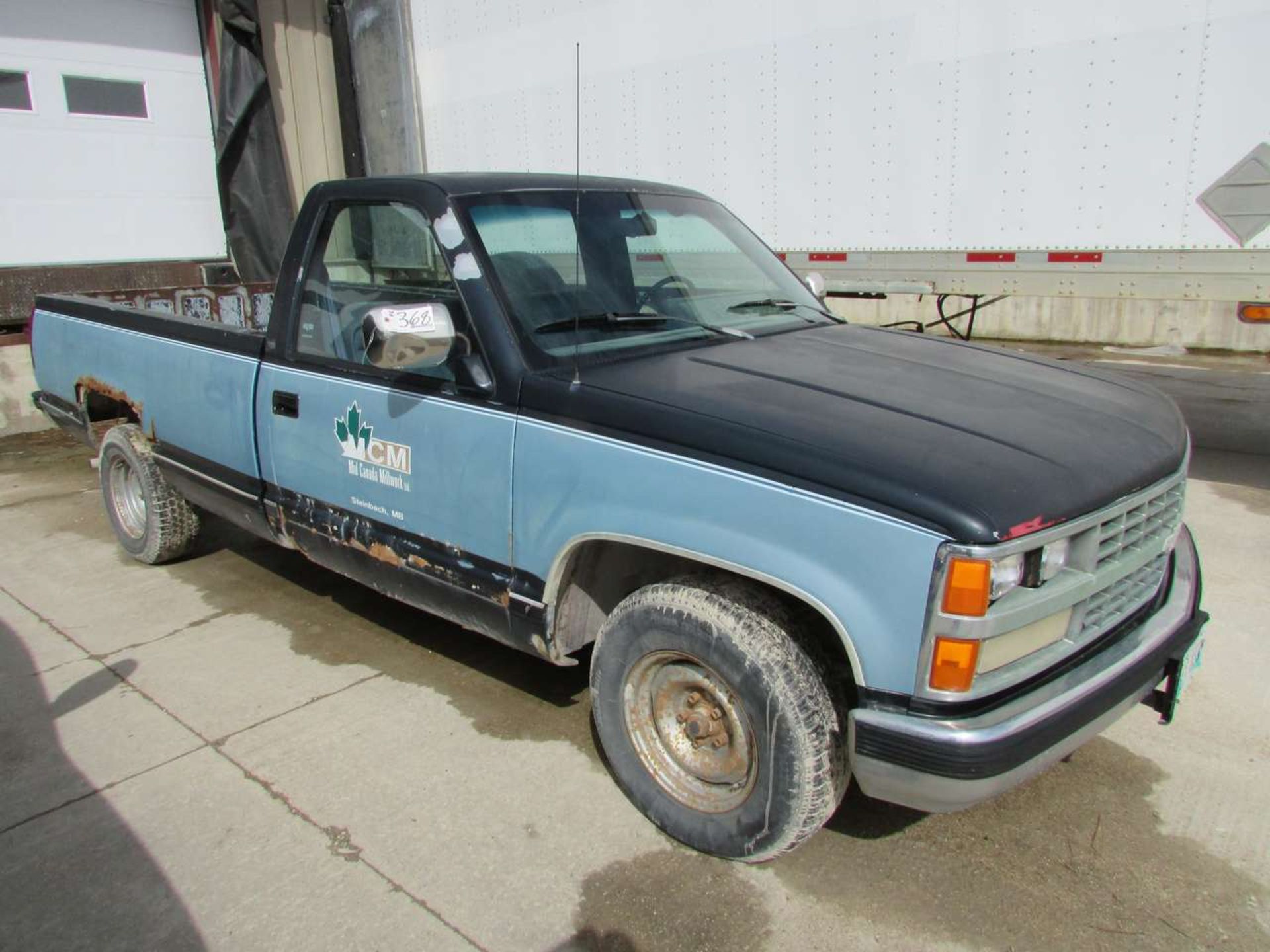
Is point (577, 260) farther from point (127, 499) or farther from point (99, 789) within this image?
point (127, 499)

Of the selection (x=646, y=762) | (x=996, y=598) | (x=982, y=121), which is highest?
(x=982, y=121)

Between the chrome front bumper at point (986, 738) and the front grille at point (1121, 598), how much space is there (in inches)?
3.3

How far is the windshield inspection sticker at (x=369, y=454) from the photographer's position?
10.8 ft

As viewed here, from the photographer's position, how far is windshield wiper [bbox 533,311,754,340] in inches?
120

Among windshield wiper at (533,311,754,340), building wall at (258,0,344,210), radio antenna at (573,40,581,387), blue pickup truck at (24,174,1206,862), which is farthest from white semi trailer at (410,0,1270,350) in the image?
building wall at (258,0,344,210)

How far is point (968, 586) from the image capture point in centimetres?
210

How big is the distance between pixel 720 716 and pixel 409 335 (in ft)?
4.69

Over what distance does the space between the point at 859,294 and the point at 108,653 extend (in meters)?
5.04

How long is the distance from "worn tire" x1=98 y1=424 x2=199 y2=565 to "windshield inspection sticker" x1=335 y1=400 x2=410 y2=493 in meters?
1.91

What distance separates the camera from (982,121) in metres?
5.75

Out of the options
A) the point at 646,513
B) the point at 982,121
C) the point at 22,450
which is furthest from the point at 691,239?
the point at 22,450

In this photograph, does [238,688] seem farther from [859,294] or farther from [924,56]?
[924,56]

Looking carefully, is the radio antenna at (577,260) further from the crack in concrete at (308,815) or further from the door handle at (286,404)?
the crack in concrete at (308,815)

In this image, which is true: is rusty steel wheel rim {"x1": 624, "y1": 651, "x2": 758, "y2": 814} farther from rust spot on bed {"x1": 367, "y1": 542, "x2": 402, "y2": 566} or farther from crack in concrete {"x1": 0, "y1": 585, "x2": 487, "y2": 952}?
rust spot on bed {"x1": 367, "y1": 542, "x2": 402, "y2": 566}
